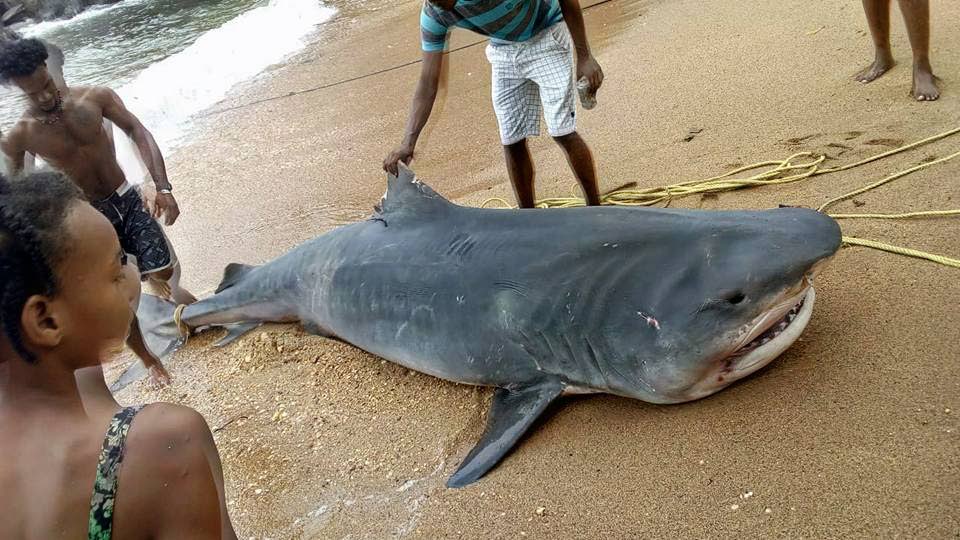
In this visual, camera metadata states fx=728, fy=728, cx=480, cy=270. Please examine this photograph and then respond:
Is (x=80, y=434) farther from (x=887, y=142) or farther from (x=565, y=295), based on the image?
(x=887, y=142)

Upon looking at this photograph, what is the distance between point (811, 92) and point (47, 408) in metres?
5.14

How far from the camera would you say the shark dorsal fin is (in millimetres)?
3506

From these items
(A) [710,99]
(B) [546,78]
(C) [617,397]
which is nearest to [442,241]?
(C) [617,397]

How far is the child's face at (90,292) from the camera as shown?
4.54ft

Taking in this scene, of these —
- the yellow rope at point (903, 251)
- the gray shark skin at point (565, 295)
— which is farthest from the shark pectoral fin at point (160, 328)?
the yellow rope at point (903, 251)

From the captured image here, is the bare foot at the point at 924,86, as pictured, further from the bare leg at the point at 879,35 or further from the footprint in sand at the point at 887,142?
the footprint in sand at the point at 887,142

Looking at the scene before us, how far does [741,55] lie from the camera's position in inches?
242

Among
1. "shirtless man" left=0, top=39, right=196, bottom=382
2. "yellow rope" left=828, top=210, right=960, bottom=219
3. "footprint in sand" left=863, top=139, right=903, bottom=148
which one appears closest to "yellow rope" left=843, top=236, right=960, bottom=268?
"yellow rope" left=828, top=210, right=960, bottom=219

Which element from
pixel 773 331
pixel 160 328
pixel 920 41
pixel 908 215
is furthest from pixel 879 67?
pixel 160 328

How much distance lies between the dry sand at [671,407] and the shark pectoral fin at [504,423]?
0.06 meters

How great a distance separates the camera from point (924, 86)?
4.55 meters

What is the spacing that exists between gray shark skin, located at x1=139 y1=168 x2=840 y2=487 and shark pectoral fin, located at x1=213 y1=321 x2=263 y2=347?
778 mm

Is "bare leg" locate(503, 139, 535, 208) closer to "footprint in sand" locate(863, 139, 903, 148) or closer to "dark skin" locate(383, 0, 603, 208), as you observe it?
"dark skin" locate(383, 0, 603, 208)

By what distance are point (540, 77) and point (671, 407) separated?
2111 millimetres
